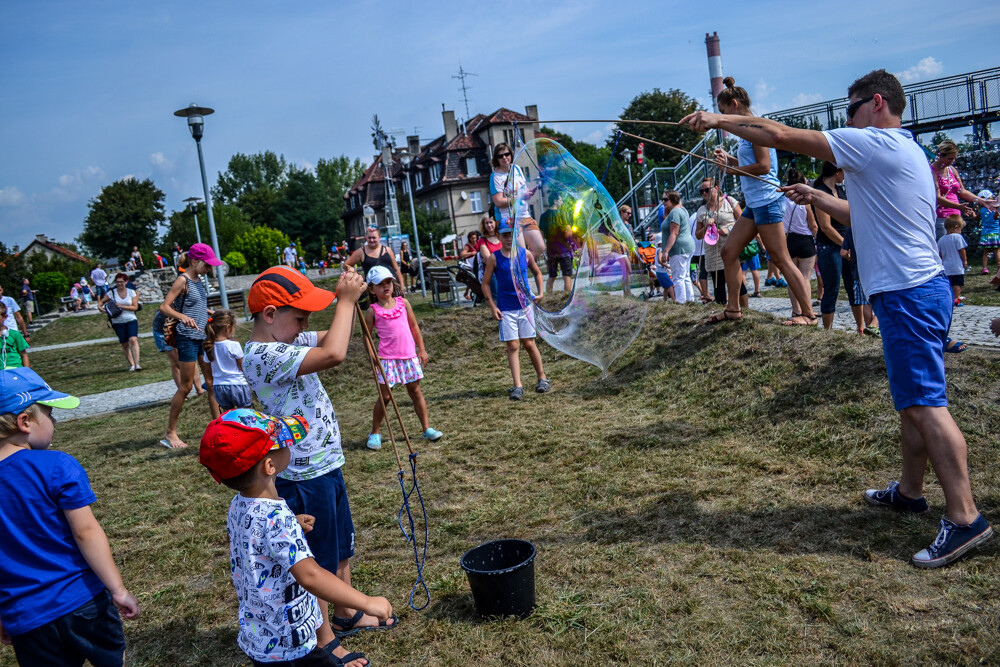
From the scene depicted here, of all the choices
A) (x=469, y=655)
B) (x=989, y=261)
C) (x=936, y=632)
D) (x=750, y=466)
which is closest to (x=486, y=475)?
(x=750, y=466)

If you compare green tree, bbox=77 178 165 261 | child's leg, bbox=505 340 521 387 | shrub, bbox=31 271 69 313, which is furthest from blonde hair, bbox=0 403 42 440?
green tree, bbox=77 178 165 261

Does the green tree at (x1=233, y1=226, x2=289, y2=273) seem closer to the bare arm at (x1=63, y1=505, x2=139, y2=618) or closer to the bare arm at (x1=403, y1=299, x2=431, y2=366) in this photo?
the bare arm at (x1=403, y1=299, x2=431, y2=366)

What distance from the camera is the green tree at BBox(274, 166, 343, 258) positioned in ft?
264

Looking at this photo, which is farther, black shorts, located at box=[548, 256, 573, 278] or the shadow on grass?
black shorts, located at box=[548, 256, 573, 278]

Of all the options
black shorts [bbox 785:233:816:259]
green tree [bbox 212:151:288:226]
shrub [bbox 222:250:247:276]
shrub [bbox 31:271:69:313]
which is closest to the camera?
black shorts [bbox 785:233:816:259]

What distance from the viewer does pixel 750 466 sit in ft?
16.5

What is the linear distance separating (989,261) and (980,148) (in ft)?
19.5

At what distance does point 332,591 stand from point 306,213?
8265 cm

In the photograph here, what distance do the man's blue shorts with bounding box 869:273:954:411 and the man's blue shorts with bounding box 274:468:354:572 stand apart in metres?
2.92

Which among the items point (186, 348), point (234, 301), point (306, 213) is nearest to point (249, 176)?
point (306, 213)

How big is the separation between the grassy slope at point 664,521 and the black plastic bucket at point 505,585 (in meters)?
0.08

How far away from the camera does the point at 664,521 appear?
434cm

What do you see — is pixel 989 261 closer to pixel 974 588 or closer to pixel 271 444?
pixel 974 588

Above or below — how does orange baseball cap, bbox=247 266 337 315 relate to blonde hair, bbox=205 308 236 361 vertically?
above
